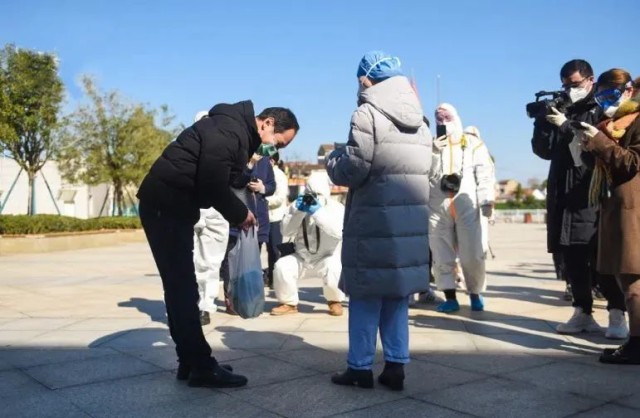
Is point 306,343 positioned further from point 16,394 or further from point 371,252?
point 16,394

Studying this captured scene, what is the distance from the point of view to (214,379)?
365 cm

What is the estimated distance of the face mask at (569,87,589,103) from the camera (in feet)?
16.8

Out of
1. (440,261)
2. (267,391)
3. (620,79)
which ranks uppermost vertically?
(620,79)

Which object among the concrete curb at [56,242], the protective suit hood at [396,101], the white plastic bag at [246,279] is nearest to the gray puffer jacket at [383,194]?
the protective suit hood at [396,101]

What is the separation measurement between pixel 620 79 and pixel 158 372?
12.3 ft

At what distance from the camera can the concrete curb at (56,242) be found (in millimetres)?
16391

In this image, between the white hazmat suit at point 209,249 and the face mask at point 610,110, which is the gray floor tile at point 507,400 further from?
the white hazmat suit at point 209,249

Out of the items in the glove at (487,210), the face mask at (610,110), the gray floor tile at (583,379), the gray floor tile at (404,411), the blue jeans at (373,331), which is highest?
the face mask at (610,110)

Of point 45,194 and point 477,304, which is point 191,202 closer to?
point 477,304

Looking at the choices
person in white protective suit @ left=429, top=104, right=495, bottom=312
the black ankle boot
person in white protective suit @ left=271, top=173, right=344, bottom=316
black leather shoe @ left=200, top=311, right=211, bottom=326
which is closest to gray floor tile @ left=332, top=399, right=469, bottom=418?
the black ankle boot

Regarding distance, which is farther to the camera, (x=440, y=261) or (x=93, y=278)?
(x=93, y=278)

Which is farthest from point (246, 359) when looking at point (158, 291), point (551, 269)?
point (551, 269)

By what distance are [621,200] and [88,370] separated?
3572 millimetres

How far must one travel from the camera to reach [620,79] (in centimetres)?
455
